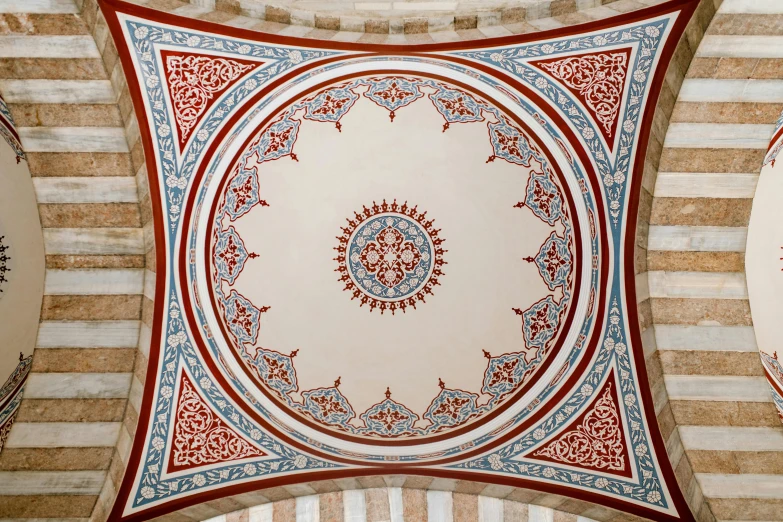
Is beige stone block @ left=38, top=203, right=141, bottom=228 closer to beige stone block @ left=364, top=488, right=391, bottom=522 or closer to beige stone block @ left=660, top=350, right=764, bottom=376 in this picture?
beige stone block @ left=364, top=488, right=391, bottom=522

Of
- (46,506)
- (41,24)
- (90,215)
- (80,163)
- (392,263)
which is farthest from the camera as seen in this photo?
(392,263)

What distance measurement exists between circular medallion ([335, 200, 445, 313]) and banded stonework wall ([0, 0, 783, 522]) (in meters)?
1.56

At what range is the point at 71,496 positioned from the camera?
4.84 meters

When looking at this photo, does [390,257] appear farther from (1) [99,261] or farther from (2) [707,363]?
(2) [707,363]

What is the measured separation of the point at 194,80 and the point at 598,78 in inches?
117

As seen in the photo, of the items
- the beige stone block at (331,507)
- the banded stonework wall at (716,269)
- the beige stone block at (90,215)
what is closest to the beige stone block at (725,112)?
the banded stonework wall at (716,269)

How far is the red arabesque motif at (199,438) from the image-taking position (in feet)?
17.3

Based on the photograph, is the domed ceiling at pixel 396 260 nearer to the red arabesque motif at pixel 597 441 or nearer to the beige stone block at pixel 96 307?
the red arabesque motif at pixel 597 441

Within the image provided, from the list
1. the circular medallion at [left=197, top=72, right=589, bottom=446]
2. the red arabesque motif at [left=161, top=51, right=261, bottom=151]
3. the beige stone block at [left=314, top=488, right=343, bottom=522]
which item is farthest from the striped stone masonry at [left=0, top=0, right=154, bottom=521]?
the beige stone block at [left=314, top=488, right=343, bottom=522]

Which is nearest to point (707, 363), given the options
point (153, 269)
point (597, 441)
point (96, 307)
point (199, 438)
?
point (597, 441)

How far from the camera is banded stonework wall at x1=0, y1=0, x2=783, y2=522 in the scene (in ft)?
15.7

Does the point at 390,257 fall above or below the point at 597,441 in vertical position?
above

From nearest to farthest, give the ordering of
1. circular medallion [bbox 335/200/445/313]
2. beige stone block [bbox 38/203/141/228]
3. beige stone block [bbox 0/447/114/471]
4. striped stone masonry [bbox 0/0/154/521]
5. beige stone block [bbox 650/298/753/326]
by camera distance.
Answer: striped stone masonry [bbox 0/0/154/521]
beige stone block [bbox 0/447/114/471]
beige stone block [bbox 38/203/141/228]
beige stone block [bbox 650/298/753/326]
circular medallion [bbox 335/200/445/313]

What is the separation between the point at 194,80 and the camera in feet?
16.4
